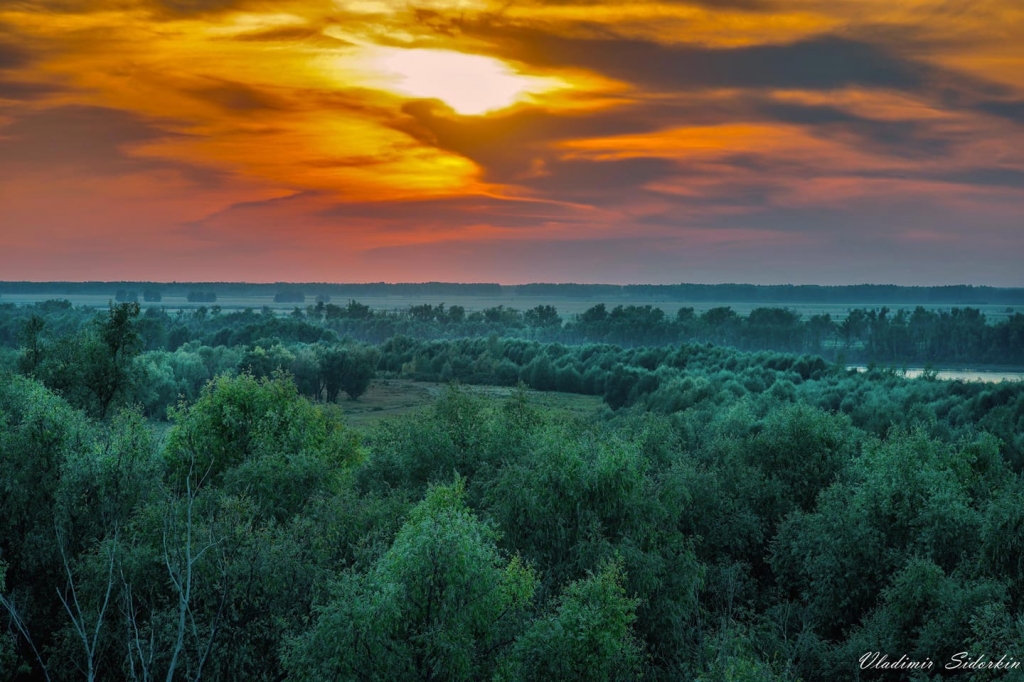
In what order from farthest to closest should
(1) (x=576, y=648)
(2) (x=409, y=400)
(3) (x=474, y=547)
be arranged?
1. (2) (x=409, y=400)
2. (3) (x=474, y=547)
3. (1) (x=576, y=648)

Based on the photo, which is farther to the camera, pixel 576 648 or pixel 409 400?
pixel 409 400

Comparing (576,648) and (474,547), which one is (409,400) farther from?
(576,648)

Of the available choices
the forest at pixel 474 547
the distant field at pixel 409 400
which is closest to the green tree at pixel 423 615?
the forest at pixel 474 547

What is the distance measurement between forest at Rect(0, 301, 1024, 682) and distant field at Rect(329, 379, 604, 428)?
210 feet

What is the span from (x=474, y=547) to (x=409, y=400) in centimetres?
11718

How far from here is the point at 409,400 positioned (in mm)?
143000

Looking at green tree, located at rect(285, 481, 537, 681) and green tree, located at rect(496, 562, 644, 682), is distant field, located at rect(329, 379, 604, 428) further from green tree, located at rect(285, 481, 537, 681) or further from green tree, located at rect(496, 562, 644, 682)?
green tree, located at rect(496, 562, 644, 682)

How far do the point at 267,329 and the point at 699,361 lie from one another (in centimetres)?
9757

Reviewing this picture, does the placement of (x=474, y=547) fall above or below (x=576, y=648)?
above

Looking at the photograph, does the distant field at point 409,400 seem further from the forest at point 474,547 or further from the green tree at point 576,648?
the green tree at point 576,648

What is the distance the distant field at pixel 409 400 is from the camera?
12656 cm

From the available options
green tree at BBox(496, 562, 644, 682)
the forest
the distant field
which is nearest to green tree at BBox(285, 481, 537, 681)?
the forest

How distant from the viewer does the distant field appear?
415 ft

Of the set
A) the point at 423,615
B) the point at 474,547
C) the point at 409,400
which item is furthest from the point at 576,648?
the point at 409,400
